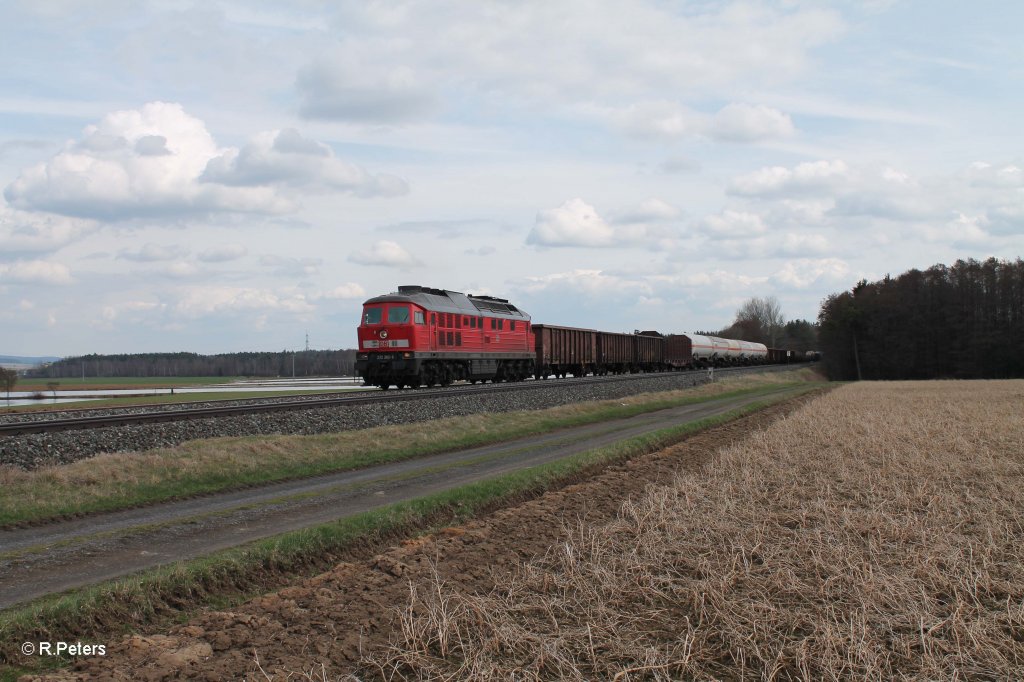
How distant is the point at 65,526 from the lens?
1211cm

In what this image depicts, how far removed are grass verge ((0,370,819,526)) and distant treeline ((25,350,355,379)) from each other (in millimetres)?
109584

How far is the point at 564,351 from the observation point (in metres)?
55.6

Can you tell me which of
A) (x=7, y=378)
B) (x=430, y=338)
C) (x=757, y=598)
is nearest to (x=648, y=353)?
(x=430, y=338)

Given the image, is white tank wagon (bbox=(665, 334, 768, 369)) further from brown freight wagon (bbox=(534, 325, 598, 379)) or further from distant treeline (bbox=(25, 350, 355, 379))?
distant treeline (bbox=(25, 350, 355, 379))

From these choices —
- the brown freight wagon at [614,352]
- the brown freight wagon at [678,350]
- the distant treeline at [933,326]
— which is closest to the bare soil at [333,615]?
the brown freight wagon at [614,352]

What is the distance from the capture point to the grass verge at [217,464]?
13719 millimetres

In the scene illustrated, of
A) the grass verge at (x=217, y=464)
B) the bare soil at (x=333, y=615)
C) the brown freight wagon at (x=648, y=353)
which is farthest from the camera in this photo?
the brown freight wagon at (x=648, y=353)

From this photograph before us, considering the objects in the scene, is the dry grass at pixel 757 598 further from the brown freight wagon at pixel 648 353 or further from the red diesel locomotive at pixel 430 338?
the brown freight wagon at pixel 648 353

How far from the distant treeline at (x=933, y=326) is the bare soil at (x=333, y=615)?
95.4 metres

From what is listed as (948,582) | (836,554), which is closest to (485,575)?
(836,554)

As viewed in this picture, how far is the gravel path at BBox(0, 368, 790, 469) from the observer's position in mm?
16375

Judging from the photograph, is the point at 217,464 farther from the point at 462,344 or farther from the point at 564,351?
the point at 564,351

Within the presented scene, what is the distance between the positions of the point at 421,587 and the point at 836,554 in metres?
4.09

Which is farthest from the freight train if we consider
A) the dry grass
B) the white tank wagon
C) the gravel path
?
the dry grass
